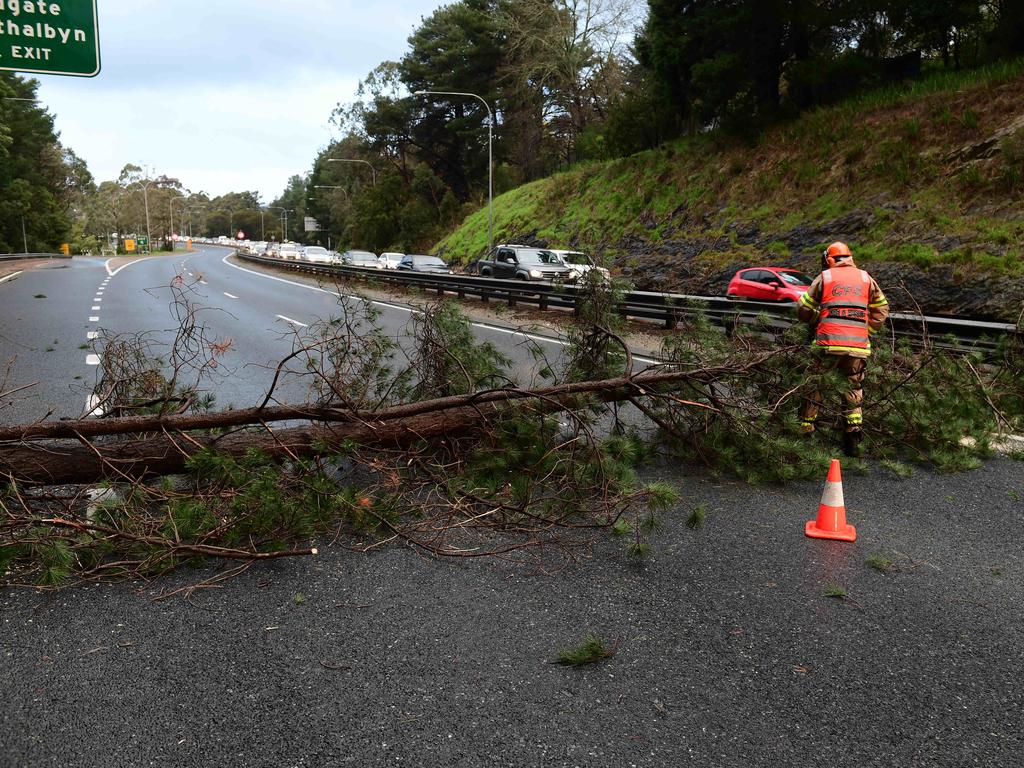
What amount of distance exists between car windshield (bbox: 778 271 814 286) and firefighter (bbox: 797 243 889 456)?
13.2 metres

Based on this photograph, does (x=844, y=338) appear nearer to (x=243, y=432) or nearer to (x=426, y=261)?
(x=243, y=432)

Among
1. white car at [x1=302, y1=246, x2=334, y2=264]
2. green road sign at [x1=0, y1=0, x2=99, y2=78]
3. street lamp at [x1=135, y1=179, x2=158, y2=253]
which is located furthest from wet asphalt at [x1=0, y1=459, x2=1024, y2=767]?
street lamp at [x1=135, y1=179, x2=158, y2=253]

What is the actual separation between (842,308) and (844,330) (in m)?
0.18

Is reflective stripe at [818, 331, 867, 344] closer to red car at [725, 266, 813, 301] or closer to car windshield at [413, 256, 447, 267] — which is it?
red car at [725, 266, 813, 301]

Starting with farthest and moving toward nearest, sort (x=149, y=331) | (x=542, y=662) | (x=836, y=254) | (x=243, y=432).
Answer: (x=149, y=331) < (x=836, y=254) < (x=243, y=432) < (x=542, y=662)

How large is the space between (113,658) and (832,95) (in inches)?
1189

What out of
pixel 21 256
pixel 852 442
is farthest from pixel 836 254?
pixel 21 256

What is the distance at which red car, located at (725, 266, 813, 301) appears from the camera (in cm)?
1895

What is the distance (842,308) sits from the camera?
6523mm

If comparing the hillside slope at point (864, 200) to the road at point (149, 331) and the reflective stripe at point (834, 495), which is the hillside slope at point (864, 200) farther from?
the reflective stripe at point (834, 495)

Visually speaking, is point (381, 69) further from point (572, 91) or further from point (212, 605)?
point (212, 605)

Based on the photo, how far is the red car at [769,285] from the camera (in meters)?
19.0

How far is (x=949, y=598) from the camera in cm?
398

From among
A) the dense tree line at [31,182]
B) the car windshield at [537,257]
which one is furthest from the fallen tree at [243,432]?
the dense tree line at [31,182]
